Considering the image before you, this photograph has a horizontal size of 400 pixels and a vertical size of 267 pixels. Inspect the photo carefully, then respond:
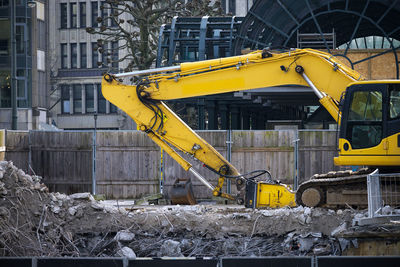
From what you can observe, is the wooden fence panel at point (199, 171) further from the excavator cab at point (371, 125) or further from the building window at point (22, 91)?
the building window at point (22, 91)

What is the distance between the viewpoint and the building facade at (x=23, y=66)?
48125 mm

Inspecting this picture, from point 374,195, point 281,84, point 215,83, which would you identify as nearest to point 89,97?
point 215,83

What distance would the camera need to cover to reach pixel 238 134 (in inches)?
916

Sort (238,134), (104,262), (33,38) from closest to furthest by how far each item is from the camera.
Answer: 1. (104,262)
2. (238,134)
3. (33,38)

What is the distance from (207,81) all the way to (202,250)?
397 cm

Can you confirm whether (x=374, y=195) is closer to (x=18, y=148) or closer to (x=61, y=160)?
(x=61, y=160)

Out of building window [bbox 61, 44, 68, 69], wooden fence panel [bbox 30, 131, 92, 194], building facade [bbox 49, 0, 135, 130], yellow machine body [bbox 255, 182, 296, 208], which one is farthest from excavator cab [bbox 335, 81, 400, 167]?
building window [bbox 61, 44, 68, 69]

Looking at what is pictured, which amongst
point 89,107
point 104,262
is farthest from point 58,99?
point 104,262

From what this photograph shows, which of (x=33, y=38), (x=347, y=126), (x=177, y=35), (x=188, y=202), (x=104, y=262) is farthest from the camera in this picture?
(x=33, y=38)

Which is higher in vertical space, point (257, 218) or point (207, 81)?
point (207, 81)

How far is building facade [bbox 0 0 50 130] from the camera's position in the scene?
4812 centimetres

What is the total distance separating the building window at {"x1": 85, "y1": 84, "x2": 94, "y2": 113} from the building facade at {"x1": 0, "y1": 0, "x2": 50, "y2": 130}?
13648 millimetres

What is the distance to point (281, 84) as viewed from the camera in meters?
16.6

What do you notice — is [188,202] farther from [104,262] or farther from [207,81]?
[104,262]
